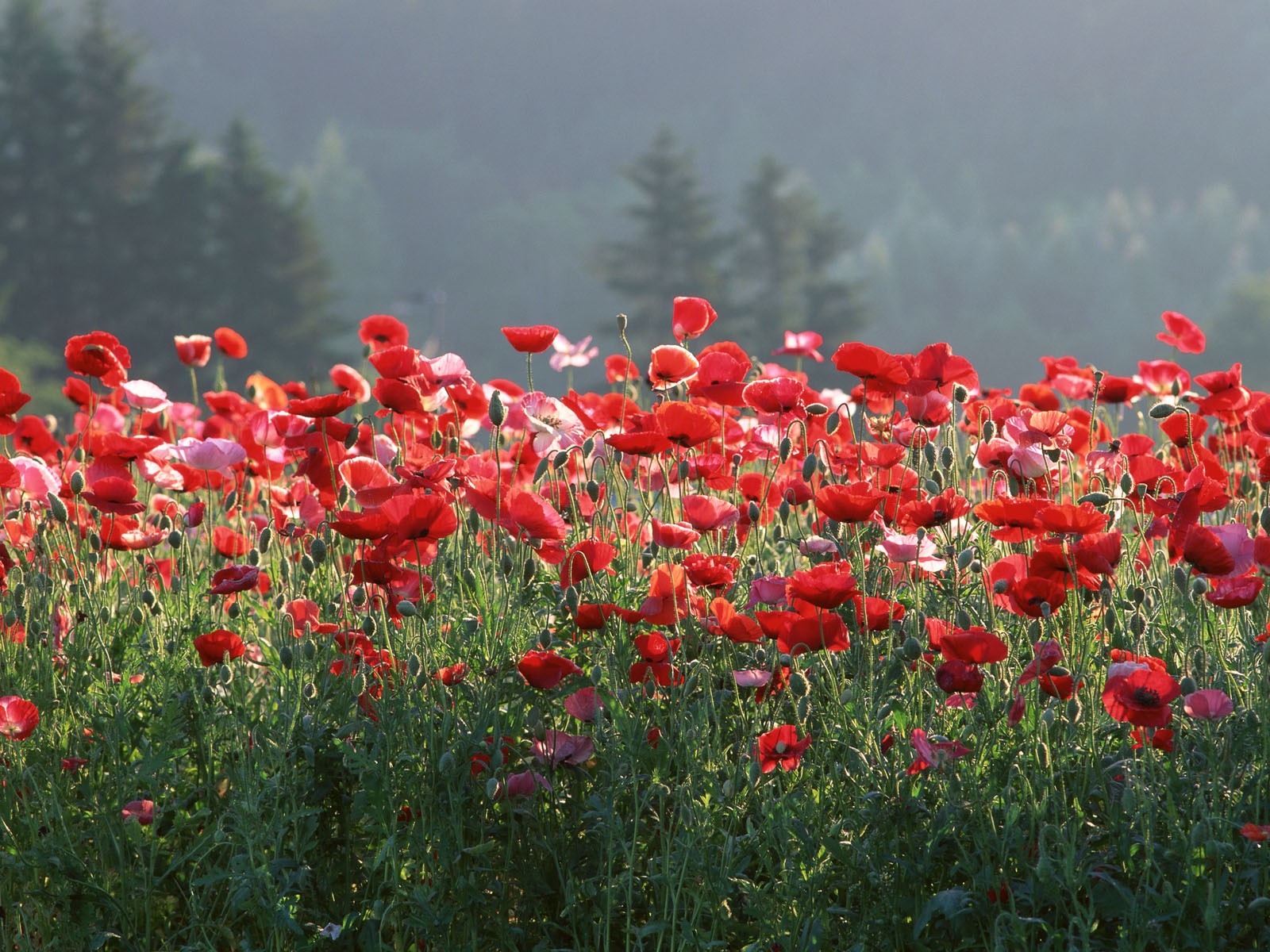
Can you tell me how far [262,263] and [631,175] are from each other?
14474mm

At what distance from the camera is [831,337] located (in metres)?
42.8

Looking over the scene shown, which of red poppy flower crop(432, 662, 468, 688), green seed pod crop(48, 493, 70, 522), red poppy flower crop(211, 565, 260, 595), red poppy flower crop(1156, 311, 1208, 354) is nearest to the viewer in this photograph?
red poppy flower crop(432, 662, 468, 688)

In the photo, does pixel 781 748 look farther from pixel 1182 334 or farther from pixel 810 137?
pixel 810 137

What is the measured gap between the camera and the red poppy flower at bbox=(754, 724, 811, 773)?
2068mm

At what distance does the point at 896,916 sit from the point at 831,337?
4166 centimetres

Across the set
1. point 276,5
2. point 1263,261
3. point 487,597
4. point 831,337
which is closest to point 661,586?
point 487,597

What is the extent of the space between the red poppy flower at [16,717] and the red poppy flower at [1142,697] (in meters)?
1.87

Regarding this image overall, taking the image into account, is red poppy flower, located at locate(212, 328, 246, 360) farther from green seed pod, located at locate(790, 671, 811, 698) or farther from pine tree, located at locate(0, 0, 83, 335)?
pine tree, located at locate(0, 0, 83, 335)

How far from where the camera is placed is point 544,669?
7.12 feet

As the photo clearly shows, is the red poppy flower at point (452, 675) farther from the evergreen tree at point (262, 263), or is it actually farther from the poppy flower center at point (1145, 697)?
the evergreen tree at point (262, 263)

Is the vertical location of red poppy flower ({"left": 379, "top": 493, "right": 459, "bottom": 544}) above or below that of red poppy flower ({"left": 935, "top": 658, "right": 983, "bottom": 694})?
above

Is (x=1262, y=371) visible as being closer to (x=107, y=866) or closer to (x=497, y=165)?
(x=107, y=866)

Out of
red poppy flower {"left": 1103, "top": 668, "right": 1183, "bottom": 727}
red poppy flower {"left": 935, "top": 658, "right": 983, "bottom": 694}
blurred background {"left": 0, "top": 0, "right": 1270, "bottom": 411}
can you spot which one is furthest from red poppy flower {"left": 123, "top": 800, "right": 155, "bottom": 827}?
blurred background {"left": 0, "top": 0, "right": 1270, "bottom": 411}

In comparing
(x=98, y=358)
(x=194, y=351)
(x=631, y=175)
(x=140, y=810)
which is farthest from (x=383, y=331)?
(x=631, y=175)
